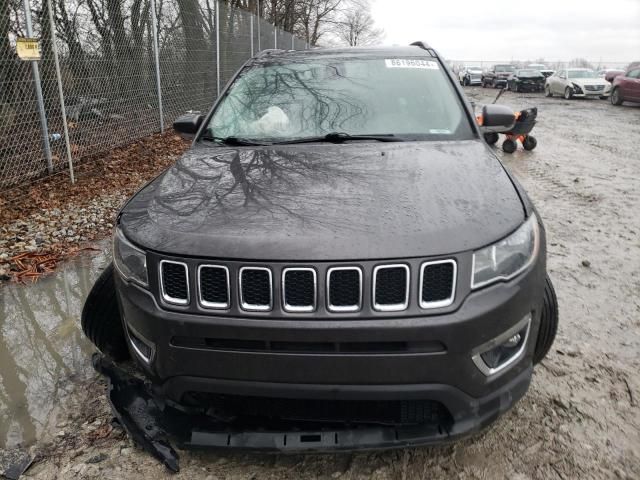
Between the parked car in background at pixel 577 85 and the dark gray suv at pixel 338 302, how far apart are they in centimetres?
2515

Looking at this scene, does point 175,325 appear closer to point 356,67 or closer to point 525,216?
point 525,216

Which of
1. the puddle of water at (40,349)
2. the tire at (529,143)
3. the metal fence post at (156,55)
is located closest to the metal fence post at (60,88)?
the puddle of water at (40,349)

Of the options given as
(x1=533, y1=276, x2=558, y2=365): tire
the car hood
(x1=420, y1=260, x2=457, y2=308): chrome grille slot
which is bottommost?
(x1=533, y1=276, x2=558, y2=365): tire

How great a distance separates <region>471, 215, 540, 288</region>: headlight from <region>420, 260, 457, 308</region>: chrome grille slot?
92 mm

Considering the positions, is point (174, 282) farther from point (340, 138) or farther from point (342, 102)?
point (342, 102)

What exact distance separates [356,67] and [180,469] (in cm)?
263

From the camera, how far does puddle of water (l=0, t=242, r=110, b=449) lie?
8.26ft

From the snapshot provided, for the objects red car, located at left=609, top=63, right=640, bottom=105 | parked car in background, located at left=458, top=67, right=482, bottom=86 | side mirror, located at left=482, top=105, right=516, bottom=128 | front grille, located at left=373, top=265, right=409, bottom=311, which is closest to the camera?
front grille, located at left=373, top=265, right=409, bottom=311

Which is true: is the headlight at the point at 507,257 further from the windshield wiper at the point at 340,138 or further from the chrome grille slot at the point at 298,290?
the windshield wiper at the point at 340,138

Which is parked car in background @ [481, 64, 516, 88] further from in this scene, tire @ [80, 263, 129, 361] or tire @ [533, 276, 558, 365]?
tire @ [80, 263, 129, 361]

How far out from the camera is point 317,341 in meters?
1.72

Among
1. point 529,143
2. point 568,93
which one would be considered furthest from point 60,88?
point 568,93

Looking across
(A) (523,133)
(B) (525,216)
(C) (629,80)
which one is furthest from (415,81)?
(C) (629,80)

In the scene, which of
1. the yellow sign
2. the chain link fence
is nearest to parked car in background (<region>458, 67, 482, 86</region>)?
the chain link fence
